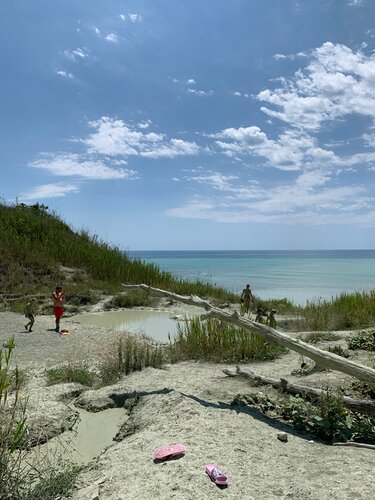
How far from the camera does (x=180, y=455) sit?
398 cm

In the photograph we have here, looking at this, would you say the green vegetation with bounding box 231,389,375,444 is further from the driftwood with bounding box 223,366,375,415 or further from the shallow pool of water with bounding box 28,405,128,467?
the shallow pool of water with bounding box 28,405,128,467

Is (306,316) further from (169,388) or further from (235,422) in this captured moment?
(235,422)

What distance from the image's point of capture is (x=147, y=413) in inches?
211

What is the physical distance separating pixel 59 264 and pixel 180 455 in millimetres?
18138

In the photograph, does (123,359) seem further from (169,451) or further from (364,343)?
(364,343)

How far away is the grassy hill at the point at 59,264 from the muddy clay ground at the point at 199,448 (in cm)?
1267

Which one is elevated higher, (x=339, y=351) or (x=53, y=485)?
(x=339, y=351)

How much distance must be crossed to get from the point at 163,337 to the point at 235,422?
314 inches

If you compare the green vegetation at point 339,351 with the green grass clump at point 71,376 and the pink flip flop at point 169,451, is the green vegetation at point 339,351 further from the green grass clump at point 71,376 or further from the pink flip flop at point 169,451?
the pink flip flop at point 169,451

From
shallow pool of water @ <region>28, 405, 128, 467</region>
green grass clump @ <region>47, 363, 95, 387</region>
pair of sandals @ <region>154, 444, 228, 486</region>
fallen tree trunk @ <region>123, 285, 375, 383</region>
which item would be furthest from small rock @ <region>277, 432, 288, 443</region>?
green grass clump @ <region>47, 363, 95, 387</region>

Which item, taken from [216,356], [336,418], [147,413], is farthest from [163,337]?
[336,418]

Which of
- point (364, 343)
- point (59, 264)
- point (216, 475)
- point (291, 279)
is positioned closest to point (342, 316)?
point (364, 343)

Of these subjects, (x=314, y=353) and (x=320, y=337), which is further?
(x=320, y=337)

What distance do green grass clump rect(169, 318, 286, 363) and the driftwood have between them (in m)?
1.80
